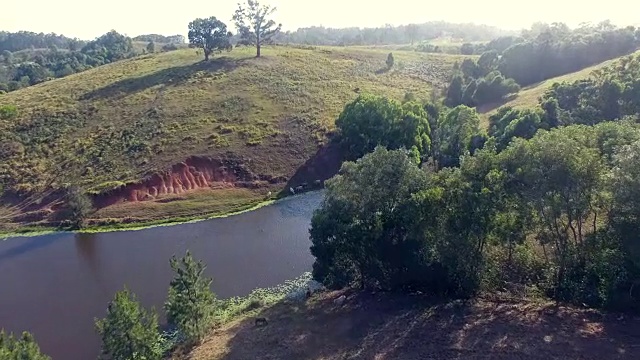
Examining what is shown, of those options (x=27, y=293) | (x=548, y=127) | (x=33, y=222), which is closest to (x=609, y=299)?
(x=548, y=127)

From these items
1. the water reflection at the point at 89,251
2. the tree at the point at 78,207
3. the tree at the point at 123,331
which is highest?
the tree at the point at 123,331

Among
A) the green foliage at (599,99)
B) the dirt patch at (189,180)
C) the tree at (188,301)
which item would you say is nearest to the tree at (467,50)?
the green foliage at (599,99)

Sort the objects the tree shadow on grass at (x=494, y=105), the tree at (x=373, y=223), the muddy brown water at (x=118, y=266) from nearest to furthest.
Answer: the tree at (x=373, y=223), the muddy brown water at (x=118, y=266), the tree shadow on grass at (x=494, y=105)

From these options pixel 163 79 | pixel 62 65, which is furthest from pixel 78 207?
pixel 62 65

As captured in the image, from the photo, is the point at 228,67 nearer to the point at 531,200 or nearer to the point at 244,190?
the point at 244,190

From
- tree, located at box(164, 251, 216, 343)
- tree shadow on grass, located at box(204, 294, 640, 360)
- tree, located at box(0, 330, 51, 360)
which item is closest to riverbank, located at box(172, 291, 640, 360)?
tree shadow on grass, located at box(204, 294, 640, 360)

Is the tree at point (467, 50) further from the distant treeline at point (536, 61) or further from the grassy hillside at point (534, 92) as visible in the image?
the grassy hillside at point (534, 92)
